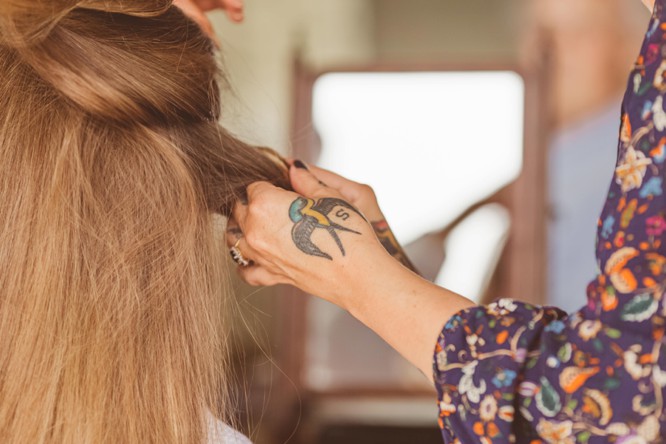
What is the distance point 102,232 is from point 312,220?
219 mm

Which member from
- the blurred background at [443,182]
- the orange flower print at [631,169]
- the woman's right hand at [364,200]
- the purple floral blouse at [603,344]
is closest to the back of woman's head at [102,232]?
the woman's right hand at [364,200]

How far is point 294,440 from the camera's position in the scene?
300 centimetres

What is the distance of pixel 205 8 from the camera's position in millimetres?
1105

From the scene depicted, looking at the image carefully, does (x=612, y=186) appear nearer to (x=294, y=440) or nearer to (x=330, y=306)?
(x=330, y=306)

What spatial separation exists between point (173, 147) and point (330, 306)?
1.97 m

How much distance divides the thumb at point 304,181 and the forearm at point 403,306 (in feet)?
0.52

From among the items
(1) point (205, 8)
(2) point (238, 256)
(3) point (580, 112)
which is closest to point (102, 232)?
(2) point (238, 256)

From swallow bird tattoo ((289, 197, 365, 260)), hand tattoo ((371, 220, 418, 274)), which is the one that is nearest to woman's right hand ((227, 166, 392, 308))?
swallow bird tattoo ((289, 197, 365, 260))

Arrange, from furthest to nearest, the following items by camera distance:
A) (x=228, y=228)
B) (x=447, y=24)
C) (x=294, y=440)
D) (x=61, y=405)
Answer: (x=447, y=24)
(x=294, y=440)
(x=228, y=228)
(x=61, y=405)

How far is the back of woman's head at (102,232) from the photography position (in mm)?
818

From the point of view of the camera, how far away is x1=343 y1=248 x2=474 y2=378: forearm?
71cm

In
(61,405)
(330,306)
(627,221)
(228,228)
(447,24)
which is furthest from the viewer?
(447,24)

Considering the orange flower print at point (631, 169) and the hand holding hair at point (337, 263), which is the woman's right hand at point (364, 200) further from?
the orange flower print at point (631, 169)

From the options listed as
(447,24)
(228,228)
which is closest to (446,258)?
(447,24)
